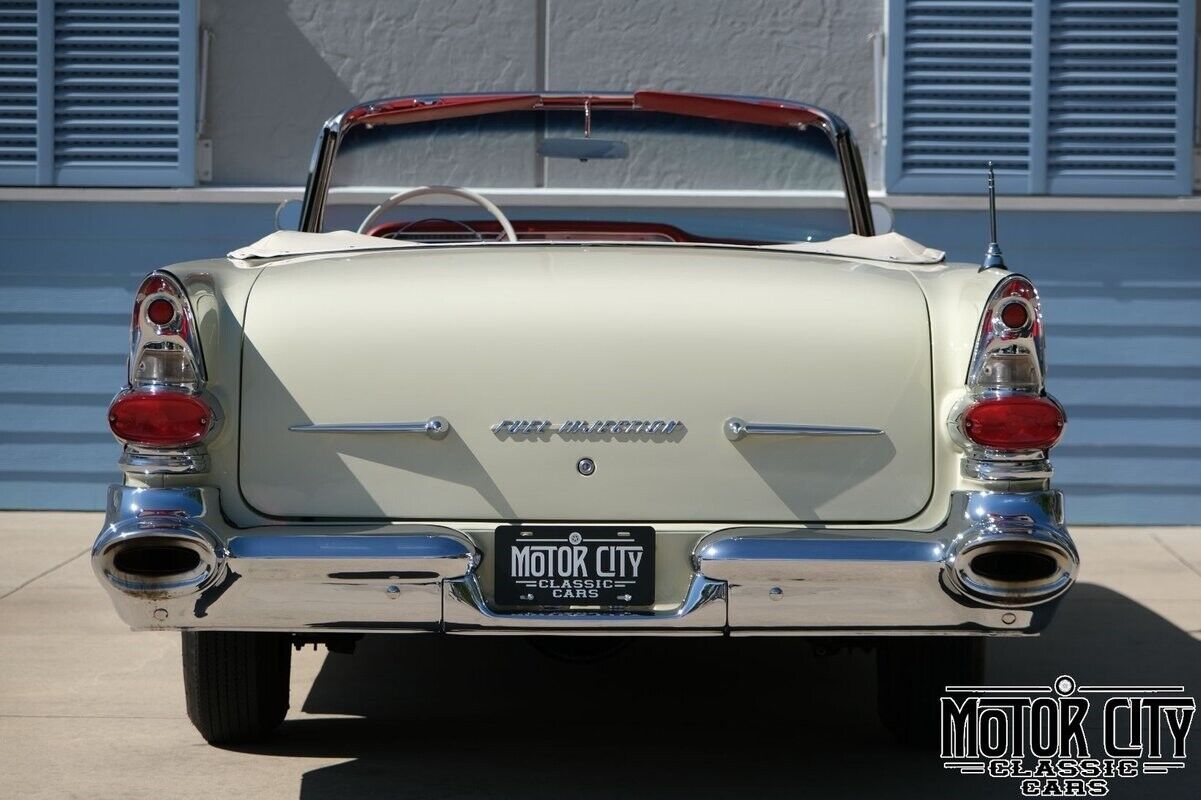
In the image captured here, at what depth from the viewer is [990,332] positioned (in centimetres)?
333

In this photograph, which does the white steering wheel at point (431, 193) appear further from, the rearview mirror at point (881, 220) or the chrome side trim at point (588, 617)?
the chrome side trim at point (588, 617)

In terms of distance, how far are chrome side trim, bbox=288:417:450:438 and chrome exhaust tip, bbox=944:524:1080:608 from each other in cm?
100

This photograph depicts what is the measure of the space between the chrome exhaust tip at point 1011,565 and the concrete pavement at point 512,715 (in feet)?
2.15

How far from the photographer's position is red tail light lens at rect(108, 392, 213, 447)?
10.8ft

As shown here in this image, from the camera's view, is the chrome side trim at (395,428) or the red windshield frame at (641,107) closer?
the chrome side trim at (395,428)

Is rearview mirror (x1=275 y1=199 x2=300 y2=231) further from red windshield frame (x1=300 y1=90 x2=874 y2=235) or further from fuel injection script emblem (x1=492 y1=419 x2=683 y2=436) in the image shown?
fuel injection script emblem (x1=492 y1=419 x2=683 y2=436)

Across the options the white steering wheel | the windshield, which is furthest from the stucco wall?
the white steering wheel

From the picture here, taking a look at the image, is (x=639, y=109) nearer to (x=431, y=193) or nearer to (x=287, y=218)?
(x=431, y=193)

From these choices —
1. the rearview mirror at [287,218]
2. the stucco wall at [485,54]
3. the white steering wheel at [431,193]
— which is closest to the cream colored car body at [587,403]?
the white steering wheel at [431,193]

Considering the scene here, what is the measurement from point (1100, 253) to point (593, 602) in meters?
5.13

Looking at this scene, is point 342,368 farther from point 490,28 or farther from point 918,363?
point 490,28

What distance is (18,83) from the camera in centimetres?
779

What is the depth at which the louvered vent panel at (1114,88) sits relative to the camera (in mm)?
7680

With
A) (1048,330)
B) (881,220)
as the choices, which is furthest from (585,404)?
(1048,330)
